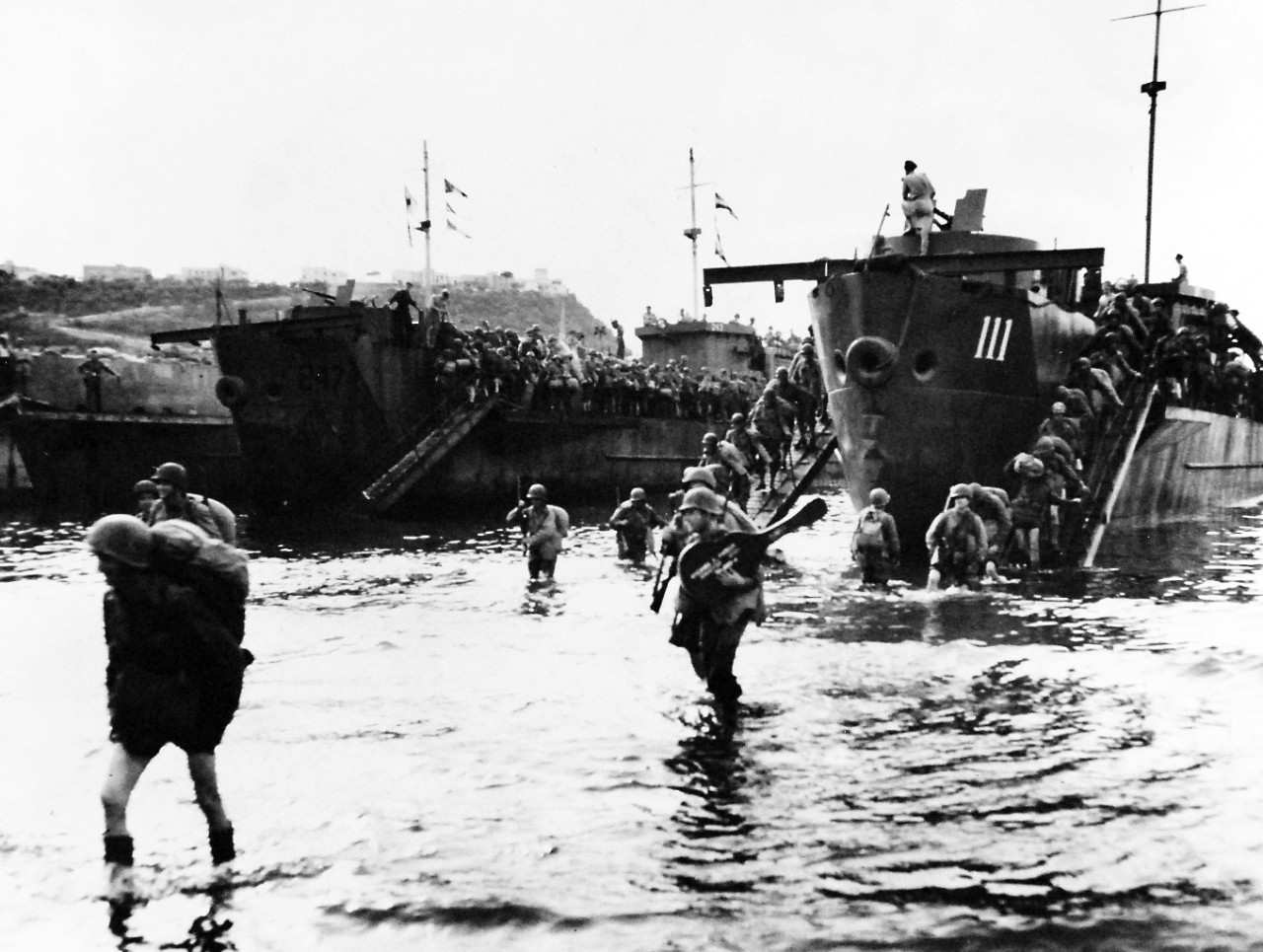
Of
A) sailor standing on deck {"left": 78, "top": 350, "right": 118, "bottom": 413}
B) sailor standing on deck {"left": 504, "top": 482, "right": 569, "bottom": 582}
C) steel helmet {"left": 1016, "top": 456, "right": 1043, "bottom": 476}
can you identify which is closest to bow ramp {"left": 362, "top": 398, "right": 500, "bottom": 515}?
sailor standing on deck {"left": 78, "top": 350, "right": 118, "bottom": 413}

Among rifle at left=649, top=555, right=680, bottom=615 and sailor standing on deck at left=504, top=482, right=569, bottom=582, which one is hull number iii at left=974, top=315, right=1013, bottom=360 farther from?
rifle at left=649, top=555, right=680, bottom=615

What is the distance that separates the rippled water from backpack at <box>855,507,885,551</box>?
2010mm

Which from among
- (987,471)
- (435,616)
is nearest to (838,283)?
(987,471)

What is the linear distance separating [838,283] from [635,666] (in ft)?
30.9

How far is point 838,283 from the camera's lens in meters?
18.0

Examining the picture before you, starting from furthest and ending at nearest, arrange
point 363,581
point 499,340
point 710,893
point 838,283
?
point 499,340, point 838,283, point 363,581, point 710,893

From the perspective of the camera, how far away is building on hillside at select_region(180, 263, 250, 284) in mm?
103062

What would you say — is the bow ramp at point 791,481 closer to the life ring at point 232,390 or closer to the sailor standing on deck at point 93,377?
the life ring at point 232,390

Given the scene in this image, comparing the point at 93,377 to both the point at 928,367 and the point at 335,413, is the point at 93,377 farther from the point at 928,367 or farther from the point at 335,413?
the point at 928,367

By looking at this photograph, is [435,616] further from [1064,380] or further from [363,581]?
[1064,380]

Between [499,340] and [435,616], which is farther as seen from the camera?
[499,340]

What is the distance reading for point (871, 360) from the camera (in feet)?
57.9

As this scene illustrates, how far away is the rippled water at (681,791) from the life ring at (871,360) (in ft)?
18.3

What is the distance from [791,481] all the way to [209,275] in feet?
312
